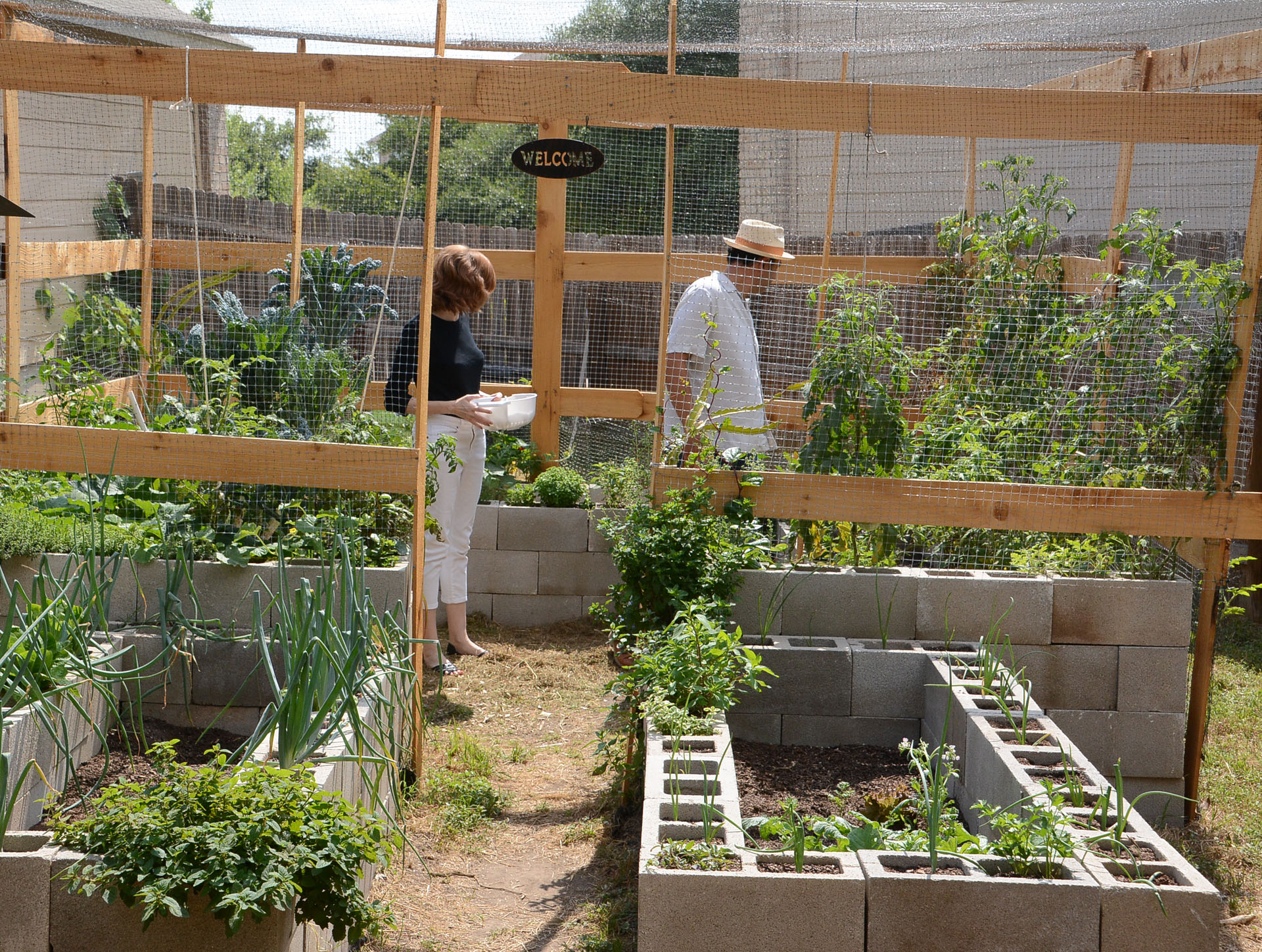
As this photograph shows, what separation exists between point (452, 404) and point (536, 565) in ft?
4.51

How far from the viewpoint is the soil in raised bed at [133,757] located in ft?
9.09

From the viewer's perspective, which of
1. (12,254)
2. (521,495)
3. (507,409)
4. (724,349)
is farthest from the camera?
(521,495)

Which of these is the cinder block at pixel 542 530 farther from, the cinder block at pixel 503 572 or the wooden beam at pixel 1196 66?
the wooden beam at pixel 1196 66

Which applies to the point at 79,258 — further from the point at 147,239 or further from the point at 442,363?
the point at 442,363

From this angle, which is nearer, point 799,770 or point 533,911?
point 533,911

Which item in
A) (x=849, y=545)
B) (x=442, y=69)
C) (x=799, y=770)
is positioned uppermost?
(x=442, y=69)

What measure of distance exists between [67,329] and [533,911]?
11.0 ft

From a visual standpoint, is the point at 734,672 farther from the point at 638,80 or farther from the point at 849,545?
the point at 638,80

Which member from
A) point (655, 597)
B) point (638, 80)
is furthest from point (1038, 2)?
point (655, 597)

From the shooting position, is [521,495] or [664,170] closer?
[521,495]

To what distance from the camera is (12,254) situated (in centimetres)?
427

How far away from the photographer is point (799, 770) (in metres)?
3.41

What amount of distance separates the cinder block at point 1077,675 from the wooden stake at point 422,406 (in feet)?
6.94

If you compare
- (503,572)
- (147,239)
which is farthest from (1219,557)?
(147,239)
